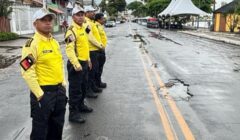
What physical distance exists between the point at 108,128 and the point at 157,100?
217 cm

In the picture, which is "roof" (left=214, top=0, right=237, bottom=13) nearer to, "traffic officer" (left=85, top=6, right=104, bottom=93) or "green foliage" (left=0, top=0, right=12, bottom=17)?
"green foliage" (left=0, top=0, right=12, bottom=17)

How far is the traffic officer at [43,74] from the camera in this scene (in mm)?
4117

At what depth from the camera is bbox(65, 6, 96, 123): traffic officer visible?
6057 mm

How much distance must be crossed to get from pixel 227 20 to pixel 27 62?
43.7 metres

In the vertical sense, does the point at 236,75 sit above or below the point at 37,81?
below

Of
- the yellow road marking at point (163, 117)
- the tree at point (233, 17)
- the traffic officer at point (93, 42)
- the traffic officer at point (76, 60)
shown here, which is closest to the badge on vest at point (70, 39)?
the traffic officer at point (76, 60)

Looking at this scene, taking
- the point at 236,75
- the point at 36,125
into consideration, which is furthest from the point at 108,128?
the point at 236,75

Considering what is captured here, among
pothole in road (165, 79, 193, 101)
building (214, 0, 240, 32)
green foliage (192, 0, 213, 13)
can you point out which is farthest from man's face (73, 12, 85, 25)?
green foliage (192, 0, 213, 13)

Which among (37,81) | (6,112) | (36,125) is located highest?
Answer: (37,81)

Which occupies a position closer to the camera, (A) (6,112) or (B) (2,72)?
(A) (6,112)

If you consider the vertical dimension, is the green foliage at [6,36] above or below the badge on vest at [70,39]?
below

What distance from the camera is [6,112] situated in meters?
7.12

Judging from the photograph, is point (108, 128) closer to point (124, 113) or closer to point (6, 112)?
point (124, 113)

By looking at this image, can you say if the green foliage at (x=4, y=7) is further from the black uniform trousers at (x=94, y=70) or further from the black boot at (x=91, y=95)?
the black boot at (x=91, y=95)
